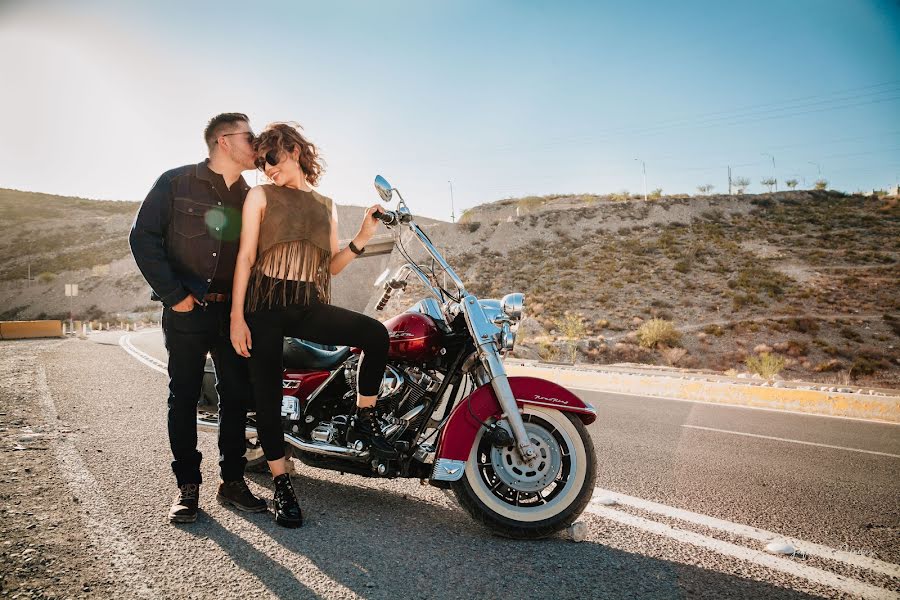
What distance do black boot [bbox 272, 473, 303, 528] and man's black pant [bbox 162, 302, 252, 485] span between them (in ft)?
1.29

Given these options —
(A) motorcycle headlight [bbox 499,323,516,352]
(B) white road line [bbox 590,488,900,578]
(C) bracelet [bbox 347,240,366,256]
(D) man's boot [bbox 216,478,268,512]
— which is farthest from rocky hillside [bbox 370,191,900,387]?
(D) man's boot [bbox 216,478,268,512]

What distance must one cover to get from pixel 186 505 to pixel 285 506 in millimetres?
538

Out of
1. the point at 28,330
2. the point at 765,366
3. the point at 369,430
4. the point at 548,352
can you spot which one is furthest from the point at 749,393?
the point at 28,330

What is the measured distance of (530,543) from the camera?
105 inches

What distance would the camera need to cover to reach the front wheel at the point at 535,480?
2715mm

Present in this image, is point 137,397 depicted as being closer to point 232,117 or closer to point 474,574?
point 232,117

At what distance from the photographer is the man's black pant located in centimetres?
306

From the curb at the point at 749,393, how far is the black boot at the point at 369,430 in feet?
23.1

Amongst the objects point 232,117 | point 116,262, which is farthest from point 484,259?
point 116,262

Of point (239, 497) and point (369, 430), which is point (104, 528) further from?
point (369, 430)

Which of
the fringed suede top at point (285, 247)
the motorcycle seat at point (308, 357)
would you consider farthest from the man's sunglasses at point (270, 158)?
the motorcycle seat at point (308, 357)

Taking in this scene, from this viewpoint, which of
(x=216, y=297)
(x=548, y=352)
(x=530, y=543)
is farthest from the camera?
(x=548, y=352)

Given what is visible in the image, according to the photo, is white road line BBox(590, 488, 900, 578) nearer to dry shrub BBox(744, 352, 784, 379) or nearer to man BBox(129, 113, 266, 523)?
man BBox(129, 113, 266, 523)

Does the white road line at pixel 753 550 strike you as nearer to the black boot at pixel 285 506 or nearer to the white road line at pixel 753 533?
the white road line at pixel 753 533
